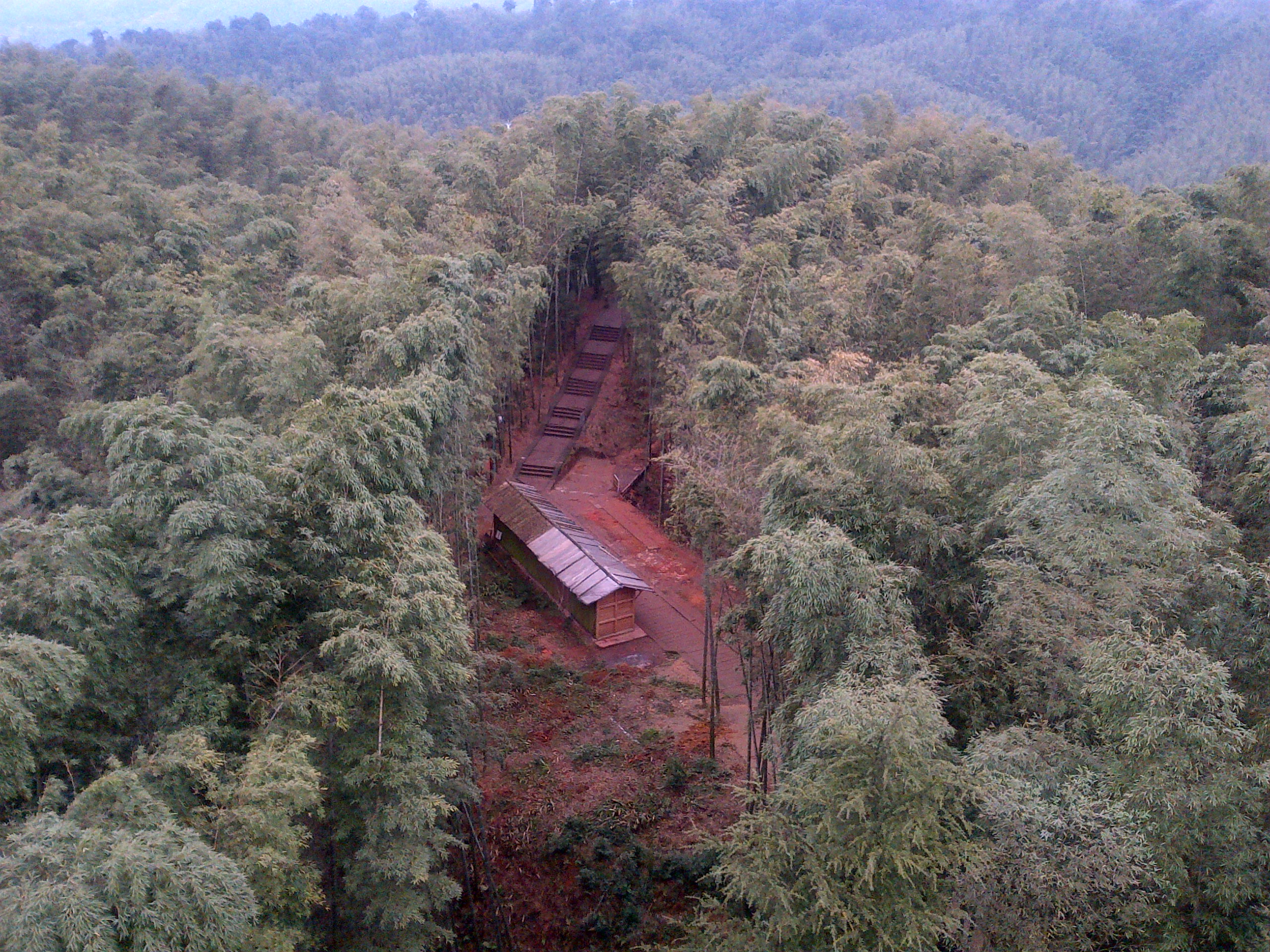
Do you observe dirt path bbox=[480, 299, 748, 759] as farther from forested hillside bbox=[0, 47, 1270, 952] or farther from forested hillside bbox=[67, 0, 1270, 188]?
forested hillside bbox=[67, 0, 1270, 188]

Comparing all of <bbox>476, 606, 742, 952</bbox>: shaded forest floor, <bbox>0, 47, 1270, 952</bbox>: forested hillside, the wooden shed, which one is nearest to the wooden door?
the wooden shed

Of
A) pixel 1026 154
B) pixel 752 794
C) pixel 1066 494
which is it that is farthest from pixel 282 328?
pixel 1026 154

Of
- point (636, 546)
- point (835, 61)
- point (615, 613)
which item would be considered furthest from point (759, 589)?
point (835, 61)

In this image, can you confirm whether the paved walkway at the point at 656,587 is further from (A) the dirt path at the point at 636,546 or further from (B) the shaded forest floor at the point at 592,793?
(B) the shaded forest floor at the point at 592,793

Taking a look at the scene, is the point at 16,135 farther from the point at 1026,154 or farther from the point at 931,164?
the point at 1026,154

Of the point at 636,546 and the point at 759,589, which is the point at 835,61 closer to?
the point at 636,546
